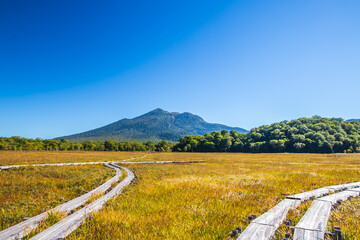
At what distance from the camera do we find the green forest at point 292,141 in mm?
110062

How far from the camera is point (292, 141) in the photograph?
11975 centimetres

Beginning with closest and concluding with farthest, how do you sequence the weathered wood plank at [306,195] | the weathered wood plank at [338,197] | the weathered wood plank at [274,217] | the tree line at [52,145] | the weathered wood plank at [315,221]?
the weathered wood plank at [315,221] → the weathered wood plank at [274,217] → the weathered wood plank at [338,197] → the weathered wood plank at [306,195] → the tree line at [52,145]

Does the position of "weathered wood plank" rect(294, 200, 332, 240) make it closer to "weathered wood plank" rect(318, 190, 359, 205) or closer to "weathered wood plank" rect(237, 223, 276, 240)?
"weathered wood plank" rect(237, 223, 276, 240)

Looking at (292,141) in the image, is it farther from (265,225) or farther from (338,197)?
(265,225)

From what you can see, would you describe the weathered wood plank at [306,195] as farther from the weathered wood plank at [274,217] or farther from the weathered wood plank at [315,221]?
the weathered wood plank at [274,217]

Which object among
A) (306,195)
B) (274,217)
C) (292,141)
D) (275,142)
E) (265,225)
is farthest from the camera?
(292,141)

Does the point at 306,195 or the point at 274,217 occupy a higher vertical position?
the point at 274,217

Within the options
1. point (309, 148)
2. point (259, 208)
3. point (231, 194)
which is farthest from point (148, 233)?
point (309, 148)

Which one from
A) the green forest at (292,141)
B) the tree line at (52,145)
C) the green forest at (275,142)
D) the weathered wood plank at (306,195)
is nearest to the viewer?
the weathered wood plank at (306,195)

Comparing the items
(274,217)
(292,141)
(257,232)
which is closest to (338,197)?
(274,217)

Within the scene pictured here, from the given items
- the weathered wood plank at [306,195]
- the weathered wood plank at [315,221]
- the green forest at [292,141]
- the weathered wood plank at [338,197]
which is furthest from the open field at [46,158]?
the green forest at [292,141]

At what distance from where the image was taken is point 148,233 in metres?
5.02

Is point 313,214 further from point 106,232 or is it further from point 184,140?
point 184,140

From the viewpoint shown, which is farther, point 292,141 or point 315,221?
point 292,141
